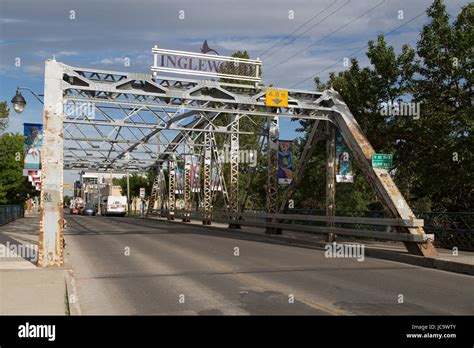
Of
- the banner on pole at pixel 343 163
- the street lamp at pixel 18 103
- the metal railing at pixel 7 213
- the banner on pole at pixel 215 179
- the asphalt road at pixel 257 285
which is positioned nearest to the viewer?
the asphalt road at pixel 257 285

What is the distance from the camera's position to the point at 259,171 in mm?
44531

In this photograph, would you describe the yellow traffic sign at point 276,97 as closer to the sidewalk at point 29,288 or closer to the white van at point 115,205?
the sidewalk at point 29,288

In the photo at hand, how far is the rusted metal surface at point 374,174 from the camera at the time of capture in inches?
613

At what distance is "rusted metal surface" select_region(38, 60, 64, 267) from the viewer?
44.4 feet

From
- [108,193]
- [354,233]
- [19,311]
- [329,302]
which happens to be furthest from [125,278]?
[108,193]

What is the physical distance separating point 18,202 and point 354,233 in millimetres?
45391

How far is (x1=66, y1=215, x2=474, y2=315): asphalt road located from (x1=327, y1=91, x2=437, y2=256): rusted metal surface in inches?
46.3

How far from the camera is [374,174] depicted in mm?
17875

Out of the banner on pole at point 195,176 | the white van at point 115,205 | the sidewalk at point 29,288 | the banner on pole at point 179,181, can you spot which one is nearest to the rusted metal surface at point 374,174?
the sidewalk at point 29,288

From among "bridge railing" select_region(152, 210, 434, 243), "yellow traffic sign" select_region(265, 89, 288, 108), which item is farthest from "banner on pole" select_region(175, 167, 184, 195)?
"yellow traffic sign" select_region(265, 89, 288, 108)

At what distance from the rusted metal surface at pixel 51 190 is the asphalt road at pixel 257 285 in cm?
78

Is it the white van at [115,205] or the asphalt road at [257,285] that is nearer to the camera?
the asphalt road at [257,285]

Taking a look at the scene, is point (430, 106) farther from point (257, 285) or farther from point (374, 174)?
point (257, 285)
